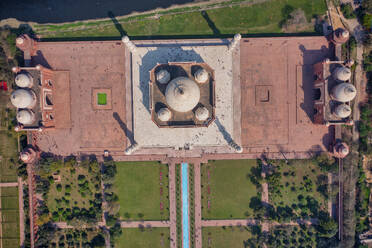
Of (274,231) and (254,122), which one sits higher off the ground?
(254,122)

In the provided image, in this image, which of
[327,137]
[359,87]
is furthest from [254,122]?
[359,87]

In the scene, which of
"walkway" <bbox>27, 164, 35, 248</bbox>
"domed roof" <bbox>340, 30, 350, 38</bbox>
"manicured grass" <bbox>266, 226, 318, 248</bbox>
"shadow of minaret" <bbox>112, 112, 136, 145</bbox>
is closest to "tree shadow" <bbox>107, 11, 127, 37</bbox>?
"shadow of minaret" <bbox>112, 112, 136, 145</bbox>

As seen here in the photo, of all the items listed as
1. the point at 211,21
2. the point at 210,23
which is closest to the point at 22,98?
the point at 210,23

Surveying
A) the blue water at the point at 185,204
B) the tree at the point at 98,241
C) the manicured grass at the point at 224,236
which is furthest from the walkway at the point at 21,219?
the manicured grass at the point at 224,236

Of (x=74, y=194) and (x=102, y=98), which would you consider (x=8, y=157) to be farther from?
(x=102, y=98)

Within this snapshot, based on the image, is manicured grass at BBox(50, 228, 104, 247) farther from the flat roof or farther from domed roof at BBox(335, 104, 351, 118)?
domed roof at BBox(335, 104, 351, 118)

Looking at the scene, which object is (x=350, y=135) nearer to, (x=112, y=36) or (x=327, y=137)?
(x=327, y=137)

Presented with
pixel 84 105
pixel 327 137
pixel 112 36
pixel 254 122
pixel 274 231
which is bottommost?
pixel 274 231
